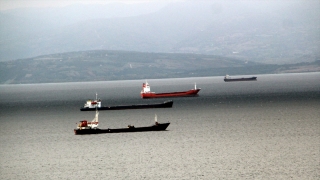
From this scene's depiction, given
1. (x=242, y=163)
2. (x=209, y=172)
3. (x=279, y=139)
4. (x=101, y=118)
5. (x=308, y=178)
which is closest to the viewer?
(x=308, y=178)

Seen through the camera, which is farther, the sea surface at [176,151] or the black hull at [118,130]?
the black hull at [118,130]

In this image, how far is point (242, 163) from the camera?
69.4 meters

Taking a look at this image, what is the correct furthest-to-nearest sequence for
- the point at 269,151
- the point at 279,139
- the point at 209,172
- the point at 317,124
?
the point at 317,124, the point at 279,139, the point at 269,151, the point at 209,172

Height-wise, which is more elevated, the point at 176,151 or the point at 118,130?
the point at 118,130

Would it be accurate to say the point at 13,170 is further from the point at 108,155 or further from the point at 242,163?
the point at 242,163

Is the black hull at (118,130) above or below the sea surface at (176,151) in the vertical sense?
above

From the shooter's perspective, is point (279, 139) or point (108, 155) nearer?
point (108, 155)

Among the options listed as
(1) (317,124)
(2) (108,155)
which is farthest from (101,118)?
(2) (108,155)

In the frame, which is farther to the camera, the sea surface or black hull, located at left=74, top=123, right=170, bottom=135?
black hull, located at left=74, top=123, right=170, bottom=135

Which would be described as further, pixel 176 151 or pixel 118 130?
pixel 118 130

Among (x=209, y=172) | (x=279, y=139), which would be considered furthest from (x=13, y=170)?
(x=279, y=139)

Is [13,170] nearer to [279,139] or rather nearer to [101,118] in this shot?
[279,139]

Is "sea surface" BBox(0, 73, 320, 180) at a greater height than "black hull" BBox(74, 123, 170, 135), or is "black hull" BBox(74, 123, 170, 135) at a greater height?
"black hull" BBox(74, 123, 170, 135)

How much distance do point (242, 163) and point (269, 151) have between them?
9.77 m
